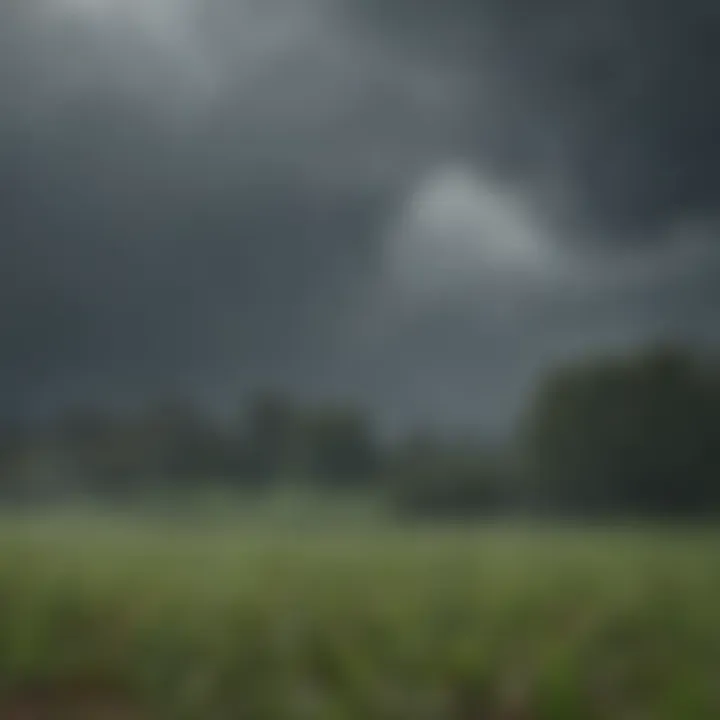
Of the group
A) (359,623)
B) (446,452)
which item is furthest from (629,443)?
(359,623)

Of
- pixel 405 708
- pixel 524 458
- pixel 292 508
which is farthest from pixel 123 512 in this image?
pixel 524 458

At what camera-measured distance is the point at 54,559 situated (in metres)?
1.74

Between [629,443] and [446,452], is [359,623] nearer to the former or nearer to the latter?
[446,452]

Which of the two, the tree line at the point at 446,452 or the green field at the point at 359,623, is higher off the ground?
the tree line at the point at 446,452

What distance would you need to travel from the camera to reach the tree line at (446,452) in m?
1.69

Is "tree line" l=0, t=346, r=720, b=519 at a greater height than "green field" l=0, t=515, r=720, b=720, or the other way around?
"tree line" l=0, t=346, r=720, b=519

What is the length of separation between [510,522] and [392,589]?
0.23m

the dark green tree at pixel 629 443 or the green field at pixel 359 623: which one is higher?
the dark green tree at pixel 629 443

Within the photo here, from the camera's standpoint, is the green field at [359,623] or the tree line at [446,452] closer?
the green field at [359,623]

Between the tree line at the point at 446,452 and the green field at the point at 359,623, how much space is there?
64 millimetres

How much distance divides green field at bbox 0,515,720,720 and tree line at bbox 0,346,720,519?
6 centimetres

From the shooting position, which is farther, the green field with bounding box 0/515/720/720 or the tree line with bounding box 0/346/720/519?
the tree line with bounding box 0/346/720/519

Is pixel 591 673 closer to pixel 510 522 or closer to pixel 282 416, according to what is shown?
pixel 510 522

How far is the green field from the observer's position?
1.58 meters
